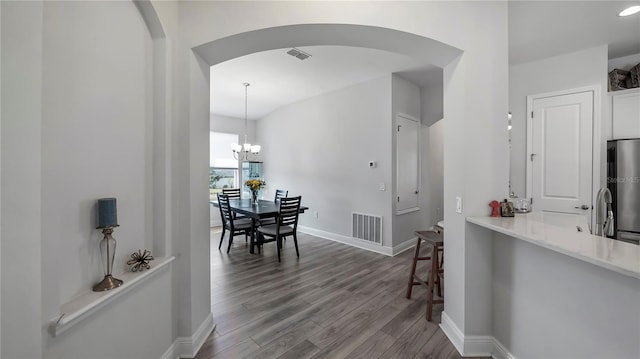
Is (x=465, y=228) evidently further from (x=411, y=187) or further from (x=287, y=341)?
(x=411, y=187)

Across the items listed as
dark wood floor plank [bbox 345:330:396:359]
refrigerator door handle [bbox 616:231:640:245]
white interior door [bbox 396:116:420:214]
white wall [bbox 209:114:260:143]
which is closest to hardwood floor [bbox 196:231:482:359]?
dark wood floor plank [bbox 345:330:396:359]

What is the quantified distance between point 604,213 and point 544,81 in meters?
2.83

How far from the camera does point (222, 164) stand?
647 centimetres

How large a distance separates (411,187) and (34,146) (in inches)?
179

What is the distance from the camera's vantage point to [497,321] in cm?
183

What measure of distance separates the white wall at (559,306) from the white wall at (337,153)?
2.32 metres

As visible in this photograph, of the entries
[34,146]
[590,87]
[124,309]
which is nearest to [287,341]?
[124,309]

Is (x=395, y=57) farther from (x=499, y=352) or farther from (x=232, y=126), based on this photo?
(x=232, y=126)

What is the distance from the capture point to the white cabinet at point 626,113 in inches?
115

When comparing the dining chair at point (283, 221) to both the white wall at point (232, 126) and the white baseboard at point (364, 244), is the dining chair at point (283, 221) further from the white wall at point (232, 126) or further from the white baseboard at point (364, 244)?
the white wall at point (232, 126)

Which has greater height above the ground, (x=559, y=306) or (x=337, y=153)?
(x=337, y=153)

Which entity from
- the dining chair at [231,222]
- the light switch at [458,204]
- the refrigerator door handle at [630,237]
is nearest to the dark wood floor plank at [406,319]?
the light switch at [458,204]

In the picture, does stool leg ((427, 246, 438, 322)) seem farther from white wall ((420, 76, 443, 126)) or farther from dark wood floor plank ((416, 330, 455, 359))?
white wall ((420, 76, 443, 126))

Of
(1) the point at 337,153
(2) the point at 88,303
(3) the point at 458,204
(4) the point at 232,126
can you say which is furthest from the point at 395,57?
(4) the point at 232,126
